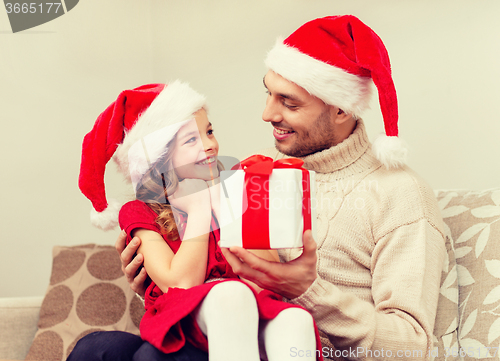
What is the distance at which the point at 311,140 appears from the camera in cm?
119

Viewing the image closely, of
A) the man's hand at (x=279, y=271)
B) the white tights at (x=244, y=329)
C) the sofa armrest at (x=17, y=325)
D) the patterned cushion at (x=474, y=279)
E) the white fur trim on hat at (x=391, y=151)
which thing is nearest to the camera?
the white tights at (x=244, y=329)

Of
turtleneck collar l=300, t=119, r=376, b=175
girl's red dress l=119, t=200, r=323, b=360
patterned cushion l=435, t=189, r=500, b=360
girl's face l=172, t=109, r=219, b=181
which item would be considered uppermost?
girl's face l=172, t=109, r=219, b=181

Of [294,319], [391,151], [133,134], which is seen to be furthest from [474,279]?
[133,134]

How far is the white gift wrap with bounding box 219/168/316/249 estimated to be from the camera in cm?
68

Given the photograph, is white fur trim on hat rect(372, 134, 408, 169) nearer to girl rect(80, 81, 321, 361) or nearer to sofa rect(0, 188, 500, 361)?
sofa rect(0, 188, 500, 361)

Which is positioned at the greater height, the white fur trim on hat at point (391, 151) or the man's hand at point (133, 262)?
the white fur trim on hat at point (391, 151)

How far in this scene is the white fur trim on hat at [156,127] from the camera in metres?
0.88

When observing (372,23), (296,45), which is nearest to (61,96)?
(296,45)

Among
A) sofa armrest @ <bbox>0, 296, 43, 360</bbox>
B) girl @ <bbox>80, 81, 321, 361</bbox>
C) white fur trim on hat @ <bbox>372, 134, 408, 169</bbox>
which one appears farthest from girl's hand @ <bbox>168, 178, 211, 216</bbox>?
sofa armrest @ <bbox>0, 296, 43, 360</bbox>

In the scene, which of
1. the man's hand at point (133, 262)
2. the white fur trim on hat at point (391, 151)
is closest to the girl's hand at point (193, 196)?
the man's hand at point (133, 262)

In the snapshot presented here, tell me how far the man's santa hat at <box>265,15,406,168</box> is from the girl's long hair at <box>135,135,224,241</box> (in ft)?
1.47

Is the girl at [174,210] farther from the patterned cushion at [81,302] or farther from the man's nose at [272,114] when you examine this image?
the patterned cushion at [81,302]

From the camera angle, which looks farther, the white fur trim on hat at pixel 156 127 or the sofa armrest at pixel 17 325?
the sofa armrest at pixel 17 325

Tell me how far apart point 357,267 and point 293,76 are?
21.9 inches
